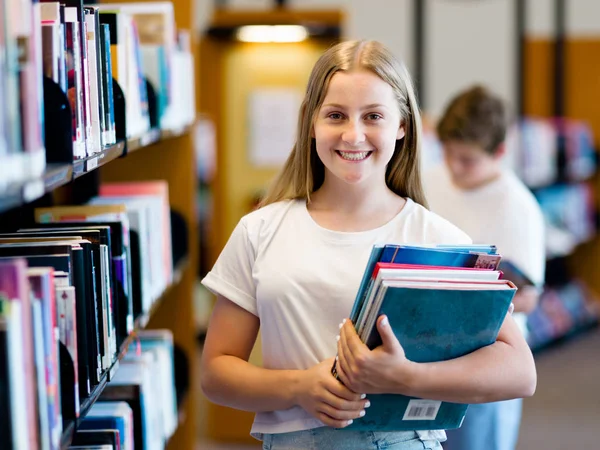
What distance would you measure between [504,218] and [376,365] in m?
1.30

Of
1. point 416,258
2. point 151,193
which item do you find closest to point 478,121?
point 151,193

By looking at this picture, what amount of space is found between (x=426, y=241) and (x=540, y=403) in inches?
145

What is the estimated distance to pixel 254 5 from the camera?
7.52 meters

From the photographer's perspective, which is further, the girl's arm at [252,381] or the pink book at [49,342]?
the girl's arm at [252,381]

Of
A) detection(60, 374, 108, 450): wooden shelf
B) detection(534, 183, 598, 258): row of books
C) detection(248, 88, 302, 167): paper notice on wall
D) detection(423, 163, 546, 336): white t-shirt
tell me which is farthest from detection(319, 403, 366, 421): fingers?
detection(534, 183, 598, 258): row of books

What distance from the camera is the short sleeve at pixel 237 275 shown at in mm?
1798

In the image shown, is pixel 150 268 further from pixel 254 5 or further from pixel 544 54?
pixel 544 54

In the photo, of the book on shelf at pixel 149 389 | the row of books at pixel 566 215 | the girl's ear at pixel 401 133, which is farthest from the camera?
the row of books at pixel 566 215

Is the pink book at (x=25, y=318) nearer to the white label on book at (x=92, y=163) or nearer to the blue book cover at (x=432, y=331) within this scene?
the white label on book at (x=92, y=163)

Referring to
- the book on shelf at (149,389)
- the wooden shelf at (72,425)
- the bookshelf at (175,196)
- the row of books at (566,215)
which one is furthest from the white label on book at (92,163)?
the row of books at (566,215)

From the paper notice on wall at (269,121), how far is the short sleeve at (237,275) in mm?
3109

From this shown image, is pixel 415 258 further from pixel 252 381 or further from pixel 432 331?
pixel 252 381

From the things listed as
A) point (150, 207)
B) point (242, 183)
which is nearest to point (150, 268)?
point (150, 207)

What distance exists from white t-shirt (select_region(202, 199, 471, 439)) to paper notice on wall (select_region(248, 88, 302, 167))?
3.10 meters
